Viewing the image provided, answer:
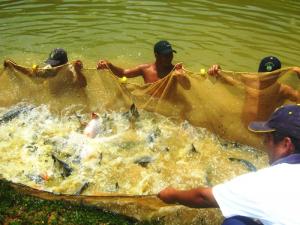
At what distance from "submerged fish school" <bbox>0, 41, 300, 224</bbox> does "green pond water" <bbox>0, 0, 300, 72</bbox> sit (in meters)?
3.45

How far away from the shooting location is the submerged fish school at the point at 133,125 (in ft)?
20.2

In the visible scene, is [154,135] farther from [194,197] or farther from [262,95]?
[194,197]

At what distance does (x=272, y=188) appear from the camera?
290 centimetres

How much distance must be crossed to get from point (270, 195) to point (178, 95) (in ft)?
13.4

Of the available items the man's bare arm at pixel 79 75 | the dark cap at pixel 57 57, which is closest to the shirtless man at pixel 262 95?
Result: the man's bare arm at pixel 79 75

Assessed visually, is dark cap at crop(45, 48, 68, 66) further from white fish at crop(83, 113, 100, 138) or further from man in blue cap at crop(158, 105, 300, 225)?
man in blue cap at crop(158, 105, 300, 225)

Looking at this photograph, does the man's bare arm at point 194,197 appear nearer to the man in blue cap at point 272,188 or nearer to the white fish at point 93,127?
the man in blue cap at point 272,188

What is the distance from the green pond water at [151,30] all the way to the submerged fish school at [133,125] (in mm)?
3452

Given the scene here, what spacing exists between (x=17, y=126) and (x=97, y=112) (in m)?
1.52

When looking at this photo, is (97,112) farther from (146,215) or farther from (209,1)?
(209,1)

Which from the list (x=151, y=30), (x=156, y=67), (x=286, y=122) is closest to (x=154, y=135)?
(x=156, y=67)

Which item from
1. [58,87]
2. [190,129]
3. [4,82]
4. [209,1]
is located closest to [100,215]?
[190,129]

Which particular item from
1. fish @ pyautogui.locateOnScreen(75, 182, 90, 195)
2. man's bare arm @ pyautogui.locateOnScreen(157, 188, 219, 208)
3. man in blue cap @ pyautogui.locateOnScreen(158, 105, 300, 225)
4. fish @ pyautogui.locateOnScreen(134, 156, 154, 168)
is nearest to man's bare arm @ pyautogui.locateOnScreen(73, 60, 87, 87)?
fish @ pyautogui.locateOnScreen(134, 156, 154, 168)

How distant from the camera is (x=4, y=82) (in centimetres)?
745
